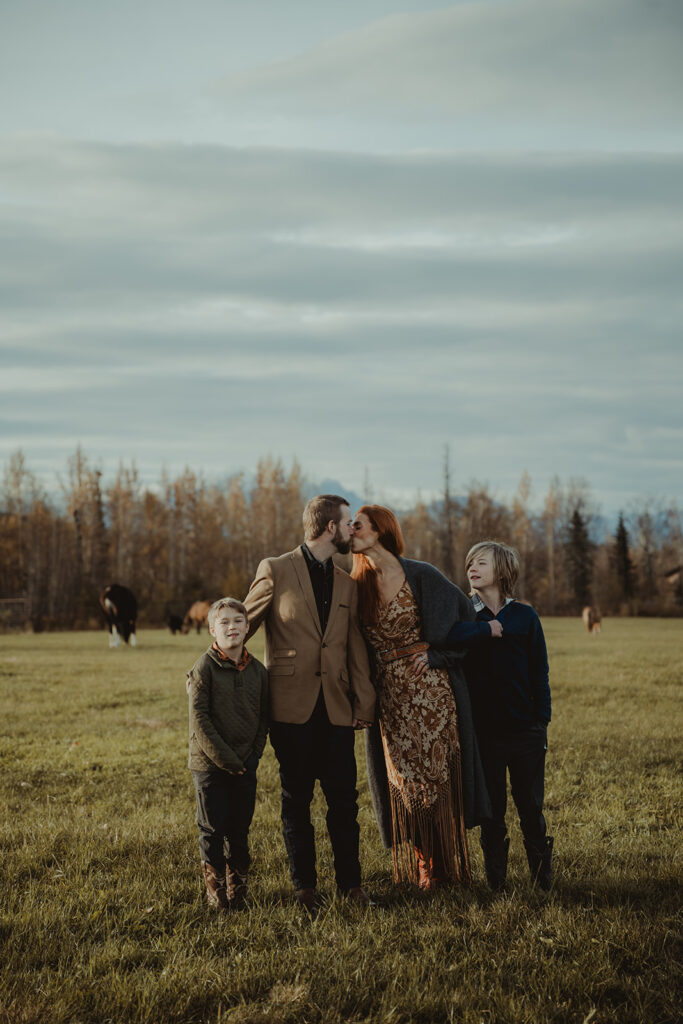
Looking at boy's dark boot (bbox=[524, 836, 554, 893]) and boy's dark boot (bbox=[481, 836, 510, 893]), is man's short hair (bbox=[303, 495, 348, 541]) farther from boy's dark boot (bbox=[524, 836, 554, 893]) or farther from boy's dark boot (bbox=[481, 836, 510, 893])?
boy's dark boot (bbox=[524, 836, 554, 893])

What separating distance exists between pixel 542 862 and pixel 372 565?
7.18ft

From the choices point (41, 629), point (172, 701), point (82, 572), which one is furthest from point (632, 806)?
point (82, 572)

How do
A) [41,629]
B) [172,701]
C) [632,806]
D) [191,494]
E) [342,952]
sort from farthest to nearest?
[191,494], [41,629], [172,701], [632,806], [342,952]

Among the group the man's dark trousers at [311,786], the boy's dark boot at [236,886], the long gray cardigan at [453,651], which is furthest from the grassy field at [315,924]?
the long gray cardigan at [453,651]

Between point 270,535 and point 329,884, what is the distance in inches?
3092

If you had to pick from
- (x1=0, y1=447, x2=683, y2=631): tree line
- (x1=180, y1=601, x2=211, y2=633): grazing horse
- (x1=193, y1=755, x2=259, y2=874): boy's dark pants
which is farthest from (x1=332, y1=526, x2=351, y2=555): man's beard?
(x1=0, y1=447, x2=683, y2=631): tree line

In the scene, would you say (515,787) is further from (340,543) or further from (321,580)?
(340,543)

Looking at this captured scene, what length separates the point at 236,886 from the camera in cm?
507

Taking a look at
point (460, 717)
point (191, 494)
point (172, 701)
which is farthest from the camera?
point (191, 494)

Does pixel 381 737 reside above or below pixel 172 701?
above

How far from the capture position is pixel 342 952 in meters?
4.30

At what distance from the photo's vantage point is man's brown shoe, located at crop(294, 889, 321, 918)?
4.97 metres

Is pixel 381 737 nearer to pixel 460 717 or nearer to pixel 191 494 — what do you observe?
pixel 460 717

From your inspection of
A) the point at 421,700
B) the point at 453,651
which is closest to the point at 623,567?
the point at 453,651
